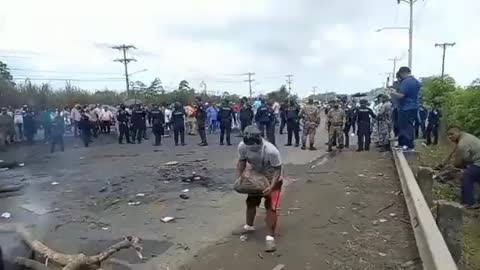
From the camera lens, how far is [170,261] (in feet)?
20.0

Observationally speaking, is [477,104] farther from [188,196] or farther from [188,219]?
[188,219]

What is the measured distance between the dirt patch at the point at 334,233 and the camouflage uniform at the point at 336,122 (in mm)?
4466

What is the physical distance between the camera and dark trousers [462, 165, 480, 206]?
8.81m

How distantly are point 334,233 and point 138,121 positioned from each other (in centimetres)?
1541

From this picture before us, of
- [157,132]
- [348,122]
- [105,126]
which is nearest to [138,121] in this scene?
[157,132]

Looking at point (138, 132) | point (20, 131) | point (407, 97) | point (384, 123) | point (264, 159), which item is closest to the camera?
point (264, 159)

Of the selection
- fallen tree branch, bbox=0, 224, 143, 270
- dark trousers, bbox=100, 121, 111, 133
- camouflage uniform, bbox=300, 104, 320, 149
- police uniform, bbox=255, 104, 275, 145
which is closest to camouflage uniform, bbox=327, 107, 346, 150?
camouflage uniform, bbox=300, 104, 320, 149

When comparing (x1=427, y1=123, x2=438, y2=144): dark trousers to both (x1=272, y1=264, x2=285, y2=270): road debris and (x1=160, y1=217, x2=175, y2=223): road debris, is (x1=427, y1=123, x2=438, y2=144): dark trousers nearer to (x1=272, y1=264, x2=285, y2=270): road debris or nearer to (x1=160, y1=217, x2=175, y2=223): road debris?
(x1=160, y1=217, x2=175, y2=223): road debris

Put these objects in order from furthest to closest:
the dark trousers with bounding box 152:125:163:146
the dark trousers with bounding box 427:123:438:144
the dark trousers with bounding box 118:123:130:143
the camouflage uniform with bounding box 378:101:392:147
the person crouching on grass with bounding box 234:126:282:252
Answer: the dark trousers with bounding box 118:123:130:143, the dark trousers with bounding box 152:125:163:146, the dark trousers with bounding box 427:123:438:144, the camouflage uniform with bounding box 378:101:392:147, the person crouching on grass with bounding box 234:126:282:252

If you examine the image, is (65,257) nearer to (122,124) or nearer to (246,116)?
(246,116)

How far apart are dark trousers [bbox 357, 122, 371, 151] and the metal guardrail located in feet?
23.0

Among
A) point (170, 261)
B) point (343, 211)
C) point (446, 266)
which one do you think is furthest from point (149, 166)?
point (446, 266)

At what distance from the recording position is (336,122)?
15.1 m

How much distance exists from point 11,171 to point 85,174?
2593mm
